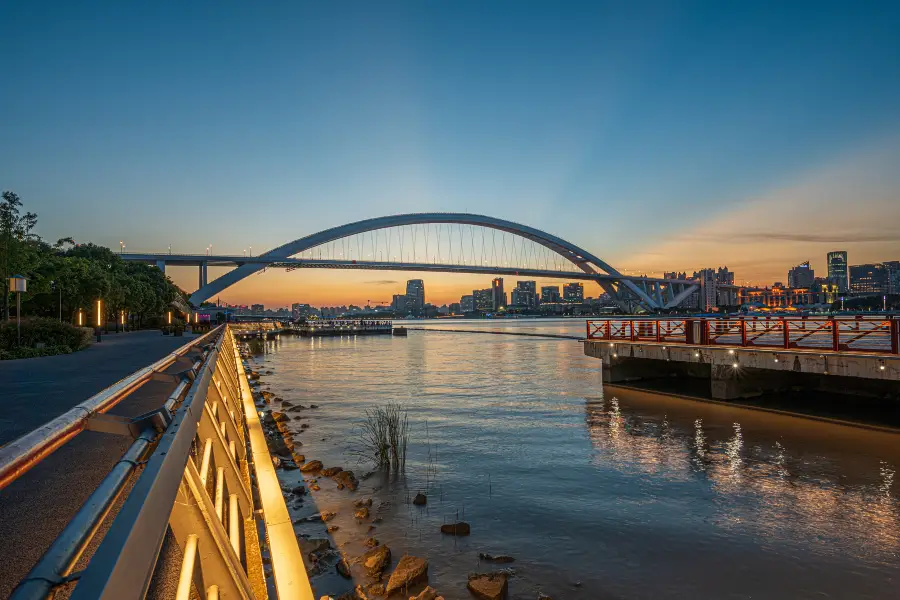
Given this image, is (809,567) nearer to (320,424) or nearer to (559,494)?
(559,494)

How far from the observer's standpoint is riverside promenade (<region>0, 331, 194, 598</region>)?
368 centimetres

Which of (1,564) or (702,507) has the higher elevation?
(1,564)

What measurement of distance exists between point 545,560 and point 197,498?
644 centimetres

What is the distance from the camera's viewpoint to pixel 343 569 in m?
7.01

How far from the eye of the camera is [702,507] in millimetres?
9445

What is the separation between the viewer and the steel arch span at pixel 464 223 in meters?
78.3

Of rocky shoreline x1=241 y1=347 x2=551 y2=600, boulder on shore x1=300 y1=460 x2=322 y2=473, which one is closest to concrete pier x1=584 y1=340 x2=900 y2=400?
rocky shoreline x1=241 y1=347 x2=551 y2=600

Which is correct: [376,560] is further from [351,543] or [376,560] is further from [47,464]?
[47,464]

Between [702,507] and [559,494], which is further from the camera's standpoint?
[559,494]

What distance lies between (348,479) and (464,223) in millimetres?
90660

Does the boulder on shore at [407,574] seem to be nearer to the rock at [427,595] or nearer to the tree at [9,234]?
the rock at [427,595]

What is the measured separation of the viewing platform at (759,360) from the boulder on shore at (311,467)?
14649 mm

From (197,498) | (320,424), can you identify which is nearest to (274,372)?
(320,424)

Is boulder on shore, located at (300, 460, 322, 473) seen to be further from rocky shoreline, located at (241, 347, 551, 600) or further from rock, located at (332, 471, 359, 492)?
rock, located at (332, 471, 359, 492)
